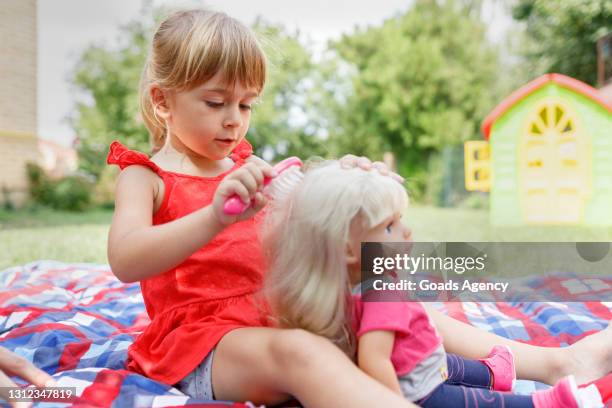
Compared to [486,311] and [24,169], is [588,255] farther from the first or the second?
[24,169]

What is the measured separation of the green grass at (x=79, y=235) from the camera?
3.69m

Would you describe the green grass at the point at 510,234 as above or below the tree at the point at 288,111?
below

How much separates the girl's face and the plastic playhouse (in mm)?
5158

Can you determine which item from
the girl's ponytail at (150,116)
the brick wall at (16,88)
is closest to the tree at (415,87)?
the brick wall at (16,88)

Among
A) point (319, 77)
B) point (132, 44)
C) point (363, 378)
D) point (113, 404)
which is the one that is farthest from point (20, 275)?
point (319, 77)

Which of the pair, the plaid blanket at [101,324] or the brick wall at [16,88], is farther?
the brick wall at [16,88]

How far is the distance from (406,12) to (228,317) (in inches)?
658

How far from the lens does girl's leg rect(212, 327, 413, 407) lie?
0.94 metres

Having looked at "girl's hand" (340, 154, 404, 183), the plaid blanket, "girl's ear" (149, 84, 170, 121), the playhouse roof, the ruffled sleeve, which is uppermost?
the playhouse roof

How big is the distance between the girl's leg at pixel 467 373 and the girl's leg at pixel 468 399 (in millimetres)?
97

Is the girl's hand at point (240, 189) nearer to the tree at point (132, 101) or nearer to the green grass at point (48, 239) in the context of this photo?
the green grass at point (48, 239)

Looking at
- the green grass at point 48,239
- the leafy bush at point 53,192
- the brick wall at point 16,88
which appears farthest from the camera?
the leafy bush at point 53,192

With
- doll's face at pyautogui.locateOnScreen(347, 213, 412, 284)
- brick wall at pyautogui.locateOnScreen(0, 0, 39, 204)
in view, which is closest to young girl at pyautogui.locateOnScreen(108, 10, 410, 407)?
doll's face at pyautogui.locateOnScreen(347, 213, 412, 284)

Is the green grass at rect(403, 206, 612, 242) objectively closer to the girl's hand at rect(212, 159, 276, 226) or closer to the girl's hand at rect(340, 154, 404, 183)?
the girl's hand at rect(340, 154, 404, 183)
